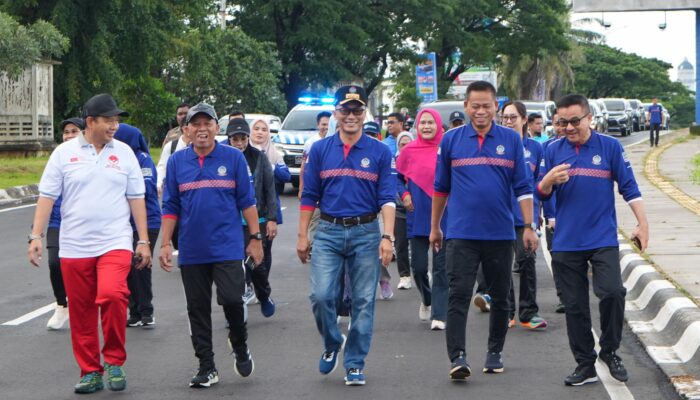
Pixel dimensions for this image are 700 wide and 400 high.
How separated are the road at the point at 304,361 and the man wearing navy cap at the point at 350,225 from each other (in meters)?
0.37

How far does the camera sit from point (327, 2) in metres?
53.1

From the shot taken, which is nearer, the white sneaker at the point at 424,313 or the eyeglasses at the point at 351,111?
the eyeglasses at the point at 351,111

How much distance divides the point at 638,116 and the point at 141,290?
61254 mm

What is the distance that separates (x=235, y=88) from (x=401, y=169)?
37.4 metres

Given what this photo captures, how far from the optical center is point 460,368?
7996 millimetres

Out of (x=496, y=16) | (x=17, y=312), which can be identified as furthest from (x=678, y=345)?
(x=496, y=16)

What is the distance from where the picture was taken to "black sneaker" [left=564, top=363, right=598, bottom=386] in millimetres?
7965

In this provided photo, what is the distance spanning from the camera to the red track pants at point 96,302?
7793mm

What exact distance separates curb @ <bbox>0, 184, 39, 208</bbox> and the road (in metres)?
12.3

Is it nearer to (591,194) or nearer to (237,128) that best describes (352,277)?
(591,194)

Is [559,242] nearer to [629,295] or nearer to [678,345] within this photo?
[678,345]

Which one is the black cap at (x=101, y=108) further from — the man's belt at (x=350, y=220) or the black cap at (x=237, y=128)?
the black cap at (x=237, y=128)

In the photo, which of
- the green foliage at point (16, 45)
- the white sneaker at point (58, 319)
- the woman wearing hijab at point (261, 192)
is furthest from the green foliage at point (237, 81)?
the white sneaker at point (58, 319)

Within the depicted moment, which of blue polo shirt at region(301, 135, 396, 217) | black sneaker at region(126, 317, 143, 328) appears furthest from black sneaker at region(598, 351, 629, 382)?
black sneaker at region(126, 317, 143, 328)
